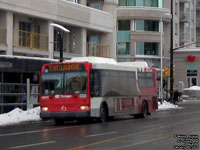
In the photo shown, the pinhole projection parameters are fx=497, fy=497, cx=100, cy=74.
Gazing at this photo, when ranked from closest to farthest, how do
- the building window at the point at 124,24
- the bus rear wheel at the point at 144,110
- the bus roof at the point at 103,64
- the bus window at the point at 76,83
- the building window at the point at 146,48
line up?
the bus window at the point at 76,83 → the bus roof at the point at 103,64 → the bus rear wheel at the point at 144,110 → the building window at the point at 146,48 → the building window at the point at 124,24

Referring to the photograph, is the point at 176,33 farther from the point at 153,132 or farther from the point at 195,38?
the point at 153,132

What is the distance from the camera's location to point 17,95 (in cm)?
2964

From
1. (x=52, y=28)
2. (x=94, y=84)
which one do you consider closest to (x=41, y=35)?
(x=52, y=28)

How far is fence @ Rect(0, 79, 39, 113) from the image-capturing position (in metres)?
28.9

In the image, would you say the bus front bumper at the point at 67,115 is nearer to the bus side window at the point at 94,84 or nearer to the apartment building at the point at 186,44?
the bus side window at the point at 94,84

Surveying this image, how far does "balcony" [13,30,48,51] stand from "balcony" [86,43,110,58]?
6.48 metres

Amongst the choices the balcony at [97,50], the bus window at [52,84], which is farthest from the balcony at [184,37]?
the bus window at [52,84]

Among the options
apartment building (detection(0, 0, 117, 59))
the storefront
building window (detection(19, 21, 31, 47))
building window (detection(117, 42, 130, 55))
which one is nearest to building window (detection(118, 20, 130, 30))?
building window (detection(117, 42, 130, 55))

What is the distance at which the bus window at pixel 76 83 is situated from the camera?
24266mm

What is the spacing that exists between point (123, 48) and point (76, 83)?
47688mm

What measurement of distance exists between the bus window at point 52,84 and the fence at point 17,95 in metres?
4.44

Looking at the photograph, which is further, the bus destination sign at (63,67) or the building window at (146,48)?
the building window at (146,48)

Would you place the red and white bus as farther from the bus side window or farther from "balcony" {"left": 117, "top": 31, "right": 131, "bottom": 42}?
"balcony" {"left": 117, "top": 31, "right": 131, "bottom": 42}

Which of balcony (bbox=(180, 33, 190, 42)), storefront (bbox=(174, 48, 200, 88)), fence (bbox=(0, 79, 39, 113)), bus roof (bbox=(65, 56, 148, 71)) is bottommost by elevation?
fence (bbox=(0, 79, 39, 113))
